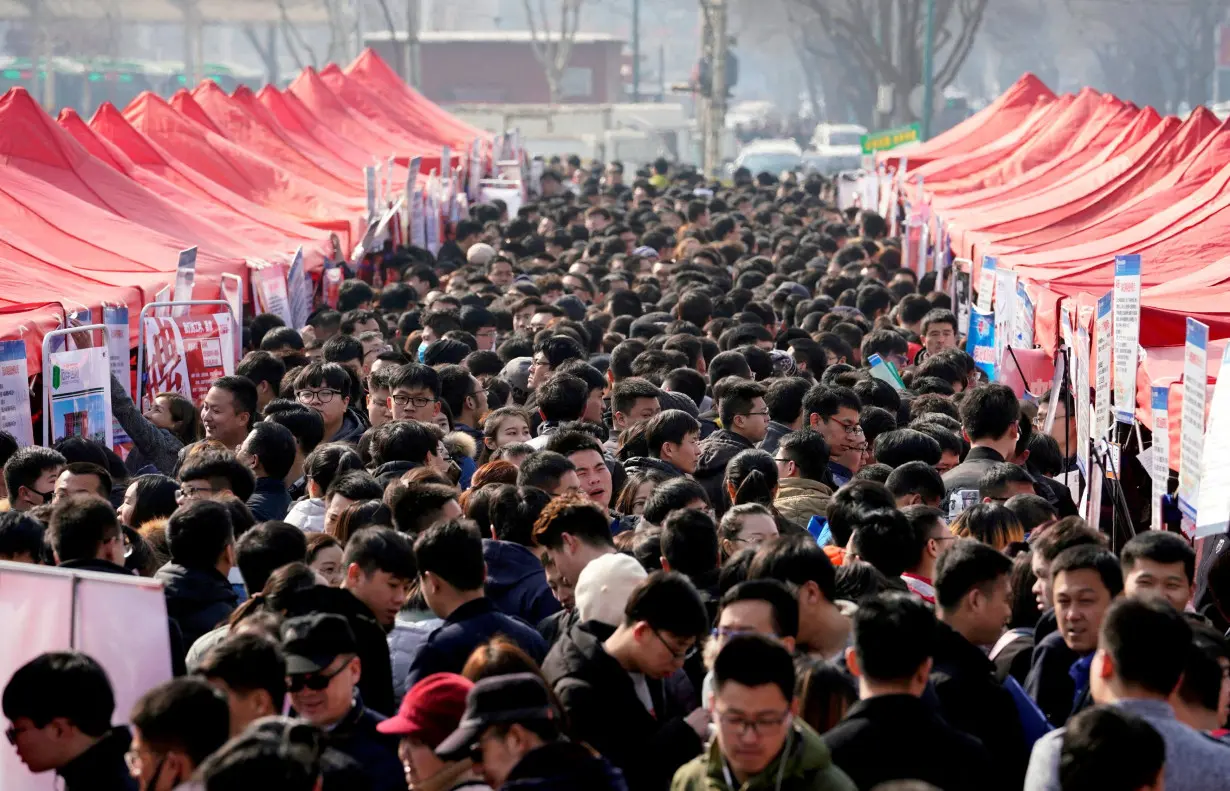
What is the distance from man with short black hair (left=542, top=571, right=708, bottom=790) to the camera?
4.54 meters

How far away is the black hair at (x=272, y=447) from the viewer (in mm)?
7504

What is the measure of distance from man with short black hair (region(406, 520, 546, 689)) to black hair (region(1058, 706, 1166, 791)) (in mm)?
1712

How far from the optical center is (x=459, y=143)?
30.3 m

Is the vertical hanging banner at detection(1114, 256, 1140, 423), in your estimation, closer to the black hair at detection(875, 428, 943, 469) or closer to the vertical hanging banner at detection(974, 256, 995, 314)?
the black hair at detection(875, 428, 943, 469)

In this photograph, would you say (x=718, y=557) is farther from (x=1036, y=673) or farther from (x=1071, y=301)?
(x=1071, y=301)

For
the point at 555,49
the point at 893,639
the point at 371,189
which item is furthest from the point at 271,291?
the point at 555,49

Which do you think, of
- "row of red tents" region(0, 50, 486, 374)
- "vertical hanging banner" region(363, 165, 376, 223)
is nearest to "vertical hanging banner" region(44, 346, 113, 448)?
"row of red tents" region(0, 50, 486, 374)

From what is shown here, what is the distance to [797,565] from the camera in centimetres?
506

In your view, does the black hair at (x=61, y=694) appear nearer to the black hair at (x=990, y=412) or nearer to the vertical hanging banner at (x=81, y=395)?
the vertical hanging banner at (x=81, y=395)

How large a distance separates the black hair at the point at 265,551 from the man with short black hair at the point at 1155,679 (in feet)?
7.61

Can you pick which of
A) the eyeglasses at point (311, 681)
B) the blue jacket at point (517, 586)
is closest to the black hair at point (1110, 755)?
the eyeglasses at point (311, 681)

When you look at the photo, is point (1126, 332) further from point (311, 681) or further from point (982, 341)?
point (982, 341)

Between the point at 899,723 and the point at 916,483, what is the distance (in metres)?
2.82

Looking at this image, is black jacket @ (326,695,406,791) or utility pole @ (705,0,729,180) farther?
utility pole @ (705,0,729,180)
